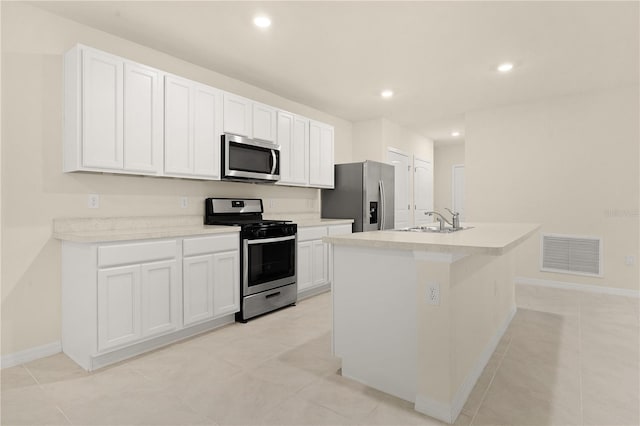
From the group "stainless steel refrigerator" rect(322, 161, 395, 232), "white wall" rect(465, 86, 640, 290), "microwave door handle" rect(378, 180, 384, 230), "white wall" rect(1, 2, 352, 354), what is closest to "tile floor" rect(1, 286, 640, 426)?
"white wall" rect(1, 2, 352, 354)

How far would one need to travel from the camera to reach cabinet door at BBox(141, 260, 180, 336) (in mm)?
2580

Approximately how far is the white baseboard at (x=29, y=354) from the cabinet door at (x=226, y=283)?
1.17 m

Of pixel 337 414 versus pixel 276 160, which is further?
pixel 276 160

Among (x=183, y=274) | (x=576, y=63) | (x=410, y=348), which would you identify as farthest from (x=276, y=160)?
(x=576, y=63)

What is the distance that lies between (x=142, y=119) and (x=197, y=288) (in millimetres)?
1471

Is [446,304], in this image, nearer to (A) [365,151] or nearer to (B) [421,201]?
(A) [365,151]

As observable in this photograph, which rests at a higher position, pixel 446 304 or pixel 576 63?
pixel 576 63

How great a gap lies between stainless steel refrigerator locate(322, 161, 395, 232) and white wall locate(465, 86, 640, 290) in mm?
1434

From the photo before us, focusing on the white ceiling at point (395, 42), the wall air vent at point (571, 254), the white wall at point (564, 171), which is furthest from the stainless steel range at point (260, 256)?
the wall air vent at point (571, 254)

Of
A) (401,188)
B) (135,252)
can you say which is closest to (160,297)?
(135,252)

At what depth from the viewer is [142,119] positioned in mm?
2881

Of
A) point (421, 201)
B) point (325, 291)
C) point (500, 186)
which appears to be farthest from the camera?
point (421, 201)

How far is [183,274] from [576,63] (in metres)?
4.39

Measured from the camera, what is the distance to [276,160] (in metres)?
4.00
